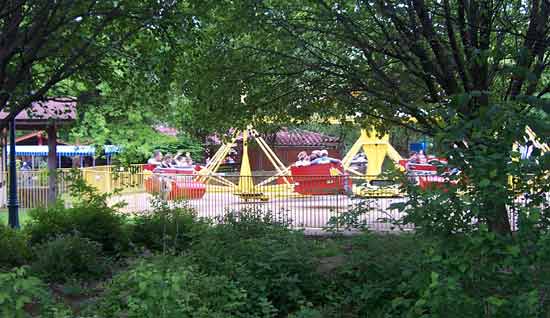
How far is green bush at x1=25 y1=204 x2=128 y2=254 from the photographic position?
1116 centimetres

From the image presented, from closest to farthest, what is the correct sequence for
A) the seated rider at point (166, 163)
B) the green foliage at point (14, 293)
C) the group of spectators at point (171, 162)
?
1. the green foliage at point (14, 293)
2. the seated rider at point (166, 163)
3. the group of spectators at point (171, 162)

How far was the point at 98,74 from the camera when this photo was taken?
381 inches

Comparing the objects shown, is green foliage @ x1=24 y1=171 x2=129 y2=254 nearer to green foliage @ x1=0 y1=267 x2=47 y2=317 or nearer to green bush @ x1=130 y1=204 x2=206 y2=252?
green bush @ x1=130 y1=204 x2=206 y2=252

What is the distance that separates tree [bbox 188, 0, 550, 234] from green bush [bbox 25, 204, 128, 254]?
2.96 m

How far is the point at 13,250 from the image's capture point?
996 cm

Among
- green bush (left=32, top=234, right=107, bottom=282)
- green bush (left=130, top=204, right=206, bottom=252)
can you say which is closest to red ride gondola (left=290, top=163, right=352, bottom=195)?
green bush (left=130, top=204, right=206, bottom=252)

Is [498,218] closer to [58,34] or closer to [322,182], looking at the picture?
[58,34]

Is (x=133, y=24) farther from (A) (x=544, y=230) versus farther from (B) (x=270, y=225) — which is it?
(A) (x=544, y=230)

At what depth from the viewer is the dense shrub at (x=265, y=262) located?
24.8 ft

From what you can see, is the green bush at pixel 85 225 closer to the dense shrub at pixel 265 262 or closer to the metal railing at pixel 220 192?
the dense shrub at pixel 265 262

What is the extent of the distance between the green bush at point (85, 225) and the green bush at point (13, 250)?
648 millimetres

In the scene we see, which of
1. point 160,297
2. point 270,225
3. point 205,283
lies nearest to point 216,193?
point 270,225

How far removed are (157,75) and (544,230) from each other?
21.6 feet

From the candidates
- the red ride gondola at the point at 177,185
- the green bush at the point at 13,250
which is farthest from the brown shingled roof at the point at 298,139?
the green bush at the point at 13,250
